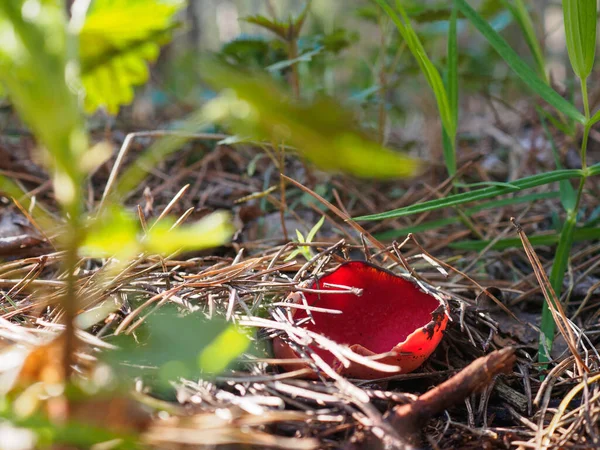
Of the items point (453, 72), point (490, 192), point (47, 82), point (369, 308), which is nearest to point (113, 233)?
point (47, 82)

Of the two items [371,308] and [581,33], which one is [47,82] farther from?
[581,33]

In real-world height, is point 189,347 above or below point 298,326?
above

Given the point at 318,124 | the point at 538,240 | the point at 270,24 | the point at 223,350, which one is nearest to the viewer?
the point at 318,124

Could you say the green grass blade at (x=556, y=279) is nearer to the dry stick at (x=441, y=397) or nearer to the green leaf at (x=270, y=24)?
the dry stick at (x=441, y=397)

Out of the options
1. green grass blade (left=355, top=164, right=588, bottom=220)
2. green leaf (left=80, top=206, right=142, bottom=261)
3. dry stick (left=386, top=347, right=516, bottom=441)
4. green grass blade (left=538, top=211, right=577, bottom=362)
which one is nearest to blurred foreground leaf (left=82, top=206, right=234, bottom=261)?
green leaf (left=80, top=206, right=142, bottom=261)

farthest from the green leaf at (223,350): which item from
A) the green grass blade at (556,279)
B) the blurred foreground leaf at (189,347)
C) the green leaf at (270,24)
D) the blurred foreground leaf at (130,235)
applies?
the green leaf at (270,24)

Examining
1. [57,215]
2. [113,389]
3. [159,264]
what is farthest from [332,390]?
[57,215]
